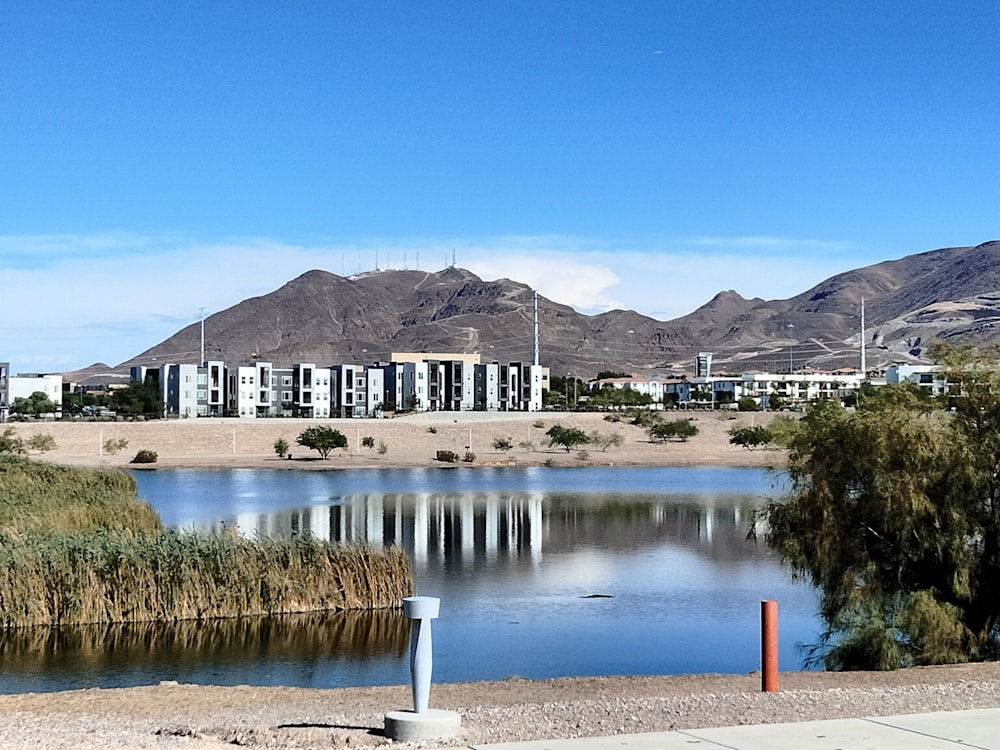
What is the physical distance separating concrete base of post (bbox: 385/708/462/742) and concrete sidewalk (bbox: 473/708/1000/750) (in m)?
0.60

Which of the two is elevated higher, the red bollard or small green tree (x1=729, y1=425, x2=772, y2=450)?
the red bollard

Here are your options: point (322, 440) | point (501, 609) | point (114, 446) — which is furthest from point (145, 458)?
point (501, 609)

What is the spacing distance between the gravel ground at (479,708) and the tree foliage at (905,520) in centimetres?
209

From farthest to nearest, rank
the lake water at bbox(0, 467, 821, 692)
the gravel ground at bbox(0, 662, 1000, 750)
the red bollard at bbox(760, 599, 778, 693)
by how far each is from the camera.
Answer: the lake water at bbox(0, 467, 821, 692)
the red bollard at bbox(760, 599, 778, 693)
the gravel ground at bbox(0, 662, 1000, 750)

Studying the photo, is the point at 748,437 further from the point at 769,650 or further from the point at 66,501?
the point at 769,650

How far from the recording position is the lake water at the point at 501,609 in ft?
68.2

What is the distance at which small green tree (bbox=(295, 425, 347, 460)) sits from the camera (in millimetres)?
90938

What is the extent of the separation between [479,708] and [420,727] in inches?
103

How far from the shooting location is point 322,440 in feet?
299

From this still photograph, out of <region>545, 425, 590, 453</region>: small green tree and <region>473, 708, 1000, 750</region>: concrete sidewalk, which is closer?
<region>473, 708, 1000, 750</region>: concrete sidewalk

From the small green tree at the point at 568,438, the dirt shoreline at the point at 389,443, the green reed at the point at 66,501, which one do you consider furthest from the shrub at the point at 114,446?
the green reed at the point at 66,501

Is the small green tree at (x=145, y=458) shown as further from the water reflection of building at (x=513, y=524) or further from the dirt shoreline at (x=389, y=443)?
the water reflection of building at (x=513, y=524)

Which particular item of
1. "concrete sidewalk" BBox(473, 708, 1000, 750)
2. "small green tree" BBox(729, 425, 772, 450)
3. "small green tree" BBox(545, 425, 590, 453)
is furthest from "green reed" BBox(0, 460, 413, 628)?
"small green tree" BBox(729, 425, 772, 450)

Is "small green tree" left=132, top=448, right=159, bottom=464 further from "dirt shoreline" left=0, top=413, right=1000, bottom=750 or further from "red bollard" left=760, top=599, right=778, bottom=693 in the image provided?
"red bollard" left=760, top=599, right=778, bottom=693
